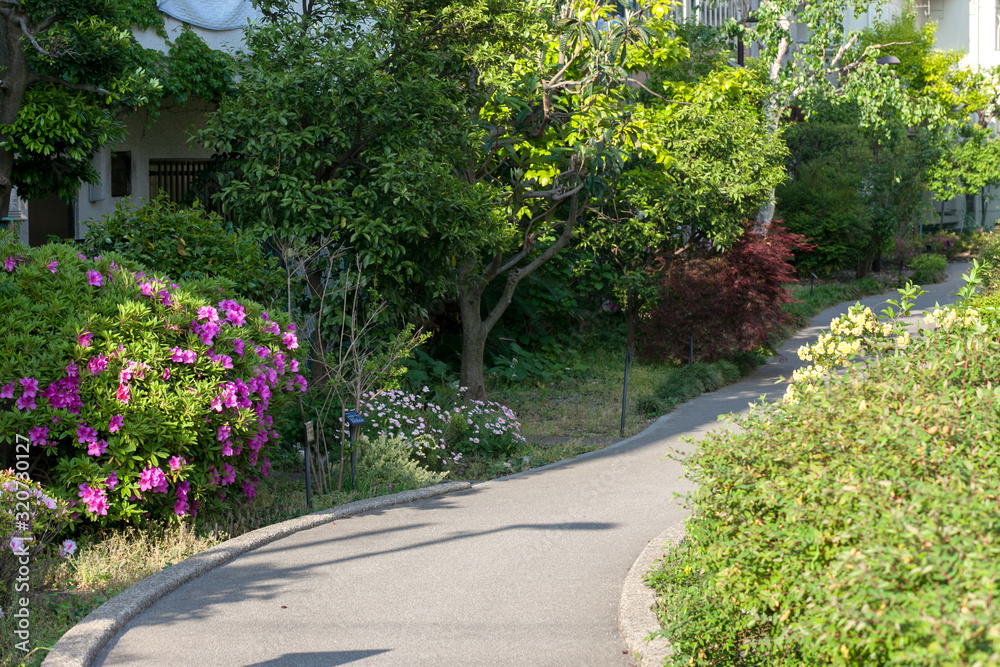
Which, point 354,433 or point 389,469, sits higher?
point 354,433

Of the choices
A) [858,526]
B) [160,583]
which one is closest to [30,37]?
[160,583]

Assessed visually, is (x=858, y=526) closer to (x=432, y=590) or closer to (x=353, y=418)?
(x=432, y=590)

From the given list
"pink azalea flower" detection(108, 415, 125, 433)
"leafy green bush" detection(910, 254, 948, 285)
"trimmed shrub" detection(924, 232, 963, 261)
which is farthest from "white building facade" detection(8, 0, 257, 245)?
"trimmed shrub" detection(924, 232, 963, 261)

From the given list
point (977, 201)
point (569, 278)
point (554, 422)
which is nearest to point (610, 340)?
point (569, 278)

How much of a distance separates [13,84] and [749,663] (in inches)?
366

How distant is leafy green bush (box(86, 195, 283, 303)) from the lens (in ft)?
28.5

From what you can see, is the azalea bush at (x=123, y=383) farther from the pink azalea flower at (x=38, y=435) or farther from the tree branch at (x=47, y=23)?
the tree branch at (x=47, y=23)

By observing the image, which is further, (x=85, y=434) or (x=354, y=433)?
(x=354, y=433)

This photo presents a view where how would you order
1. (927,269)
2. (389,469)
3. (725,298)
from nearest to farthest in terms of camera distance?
1. (389,469)
2. (725,298)
3. (927,269)

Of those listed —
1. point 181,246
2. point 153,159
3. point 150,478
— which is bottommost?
point 150,478

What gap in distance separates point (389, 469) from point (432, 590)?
3.00 m

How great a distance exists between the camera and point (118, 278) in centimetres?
720

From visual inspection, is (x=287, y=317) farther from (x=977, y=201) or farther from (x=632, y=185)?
(x=977, y=201)

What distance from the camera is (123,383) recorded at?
21.8 ft
